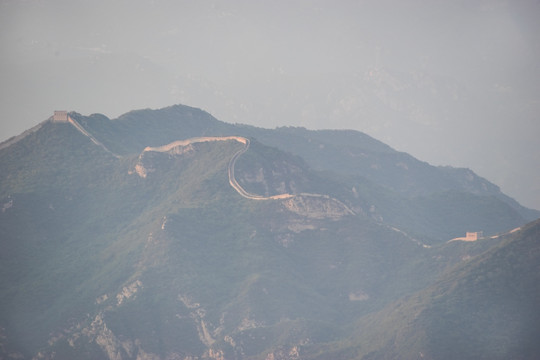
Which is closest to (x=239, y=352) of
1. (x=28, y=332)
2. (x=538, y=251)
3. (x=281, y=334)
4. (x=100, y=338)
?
(x=281, y=334)

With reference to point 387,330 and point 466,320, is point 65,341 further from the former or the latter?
point 466,320

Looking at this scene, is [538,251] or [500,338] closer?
[500,338]

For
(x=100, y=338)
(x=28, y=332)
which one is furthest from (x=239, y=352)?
(x=28, y=332)

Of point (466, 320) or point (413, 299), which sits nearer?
point (466, 320)

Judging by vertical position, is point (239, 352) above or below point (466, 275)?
below

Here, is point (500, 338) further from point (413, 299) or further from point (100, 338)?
point (100, 338)

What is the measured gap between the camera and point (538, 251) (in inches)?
7534

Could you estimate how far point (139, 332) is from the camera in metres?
192

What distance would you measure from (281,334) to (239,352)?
29.6 ft

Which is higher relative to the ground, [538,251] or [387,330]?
[538,251]

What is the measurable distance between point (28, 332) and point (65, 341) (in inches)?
358

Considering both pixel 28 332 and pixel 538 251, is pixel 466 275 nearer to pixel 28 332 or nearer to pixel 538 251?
pixel 538 251

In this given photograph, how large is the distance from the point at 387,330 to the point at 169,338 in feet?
129

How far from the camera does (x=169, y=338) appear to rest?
19275cm
